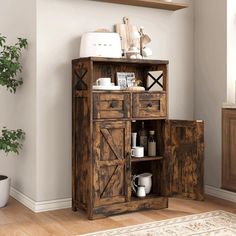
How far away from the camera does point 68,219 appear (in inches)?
130

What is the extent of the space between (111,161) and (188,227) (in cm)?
77

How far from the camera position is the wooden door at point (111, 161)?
3271 mm

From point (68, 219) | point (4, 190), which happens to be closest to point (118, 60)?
point (68, 219)

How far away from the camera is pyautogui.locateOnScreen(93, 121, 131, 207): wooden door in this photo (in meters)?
3.27

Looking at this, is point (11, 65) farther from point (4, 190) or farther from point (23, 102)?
point (4, 190)

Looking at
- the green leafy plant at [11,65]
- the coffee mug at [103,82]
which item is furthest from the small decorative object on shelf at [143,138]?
the green leafy plant at [11,65]

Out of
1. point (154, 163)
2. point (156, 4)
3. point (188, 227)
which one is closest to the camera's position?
point (188, 227)

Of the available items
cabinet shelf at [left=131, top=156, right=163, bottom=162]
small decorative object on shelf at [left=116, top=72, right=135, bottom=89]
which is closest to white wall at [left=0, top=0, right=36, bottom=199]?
small decorative object on shelf at [left=116, top=72, right=135, bottom=89]

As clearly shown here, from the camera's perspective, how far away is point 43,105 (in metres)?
3.49

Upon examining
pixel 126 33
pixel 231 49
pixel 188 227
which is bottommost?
pixel 188 227

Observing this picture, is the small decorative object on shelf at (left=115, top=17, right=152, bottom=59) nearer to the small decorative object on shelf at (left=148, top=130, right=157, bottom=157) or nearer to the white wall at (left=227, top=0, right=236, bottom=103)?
the small decorative object on shelf at (left=148, top=130, right=157, bottom=157)

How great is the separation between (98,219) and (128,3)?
6.27 ft

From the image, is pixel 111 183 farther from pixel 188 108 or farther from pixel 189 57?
pixel 189 57

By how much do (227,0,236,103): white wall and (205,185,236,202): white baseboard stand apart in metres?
0.86
